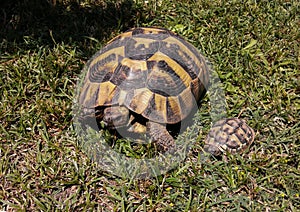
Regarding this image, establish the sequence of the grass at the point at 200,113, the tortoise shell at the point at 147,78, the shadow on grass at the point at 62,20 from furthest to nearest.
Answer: the shadow on grass at the point at 62,20 < the tortoise shell at the point at 147,78 < the grass at the point at 200,113

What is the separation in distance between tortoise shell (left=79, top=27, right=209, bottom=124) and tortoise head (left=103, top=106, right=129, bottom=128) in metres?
0.05

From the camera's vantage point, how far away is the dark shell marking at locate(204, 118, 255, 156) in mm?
3127

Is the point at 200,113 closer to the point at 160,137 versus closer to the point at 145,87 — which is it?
the point at 160,137

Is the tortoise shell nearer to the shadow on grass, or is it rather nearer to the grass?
the grass

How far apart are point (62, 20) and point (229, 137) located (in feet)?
7.21

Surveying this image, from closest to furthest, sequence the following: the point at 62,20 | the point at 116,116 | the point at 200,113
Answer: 1. the point at 116,116
2. the point at 200,113
3. the point at 62,20

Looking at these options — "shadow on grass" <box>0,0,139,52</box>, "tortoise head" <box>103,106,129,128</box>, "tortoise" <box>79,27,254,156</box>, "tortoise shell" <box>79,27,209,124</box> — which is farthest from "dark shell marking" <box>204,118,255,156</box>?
"shadow on grass" <box>0,0,139,52</box>

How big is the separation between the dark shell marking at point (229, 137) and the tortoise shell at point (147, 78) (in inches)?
10.5

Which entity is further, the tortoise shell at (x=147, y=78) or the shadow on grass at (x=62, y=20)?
the shadow on grass at (x=62, y=20)

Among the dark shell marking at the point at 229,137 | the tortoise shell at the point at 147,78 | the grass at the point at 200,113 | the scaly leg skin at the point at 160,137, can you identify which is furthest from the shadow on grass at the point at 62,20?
the dark shell marking at the point at 229,137

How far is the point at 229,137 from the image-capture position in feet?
10.3

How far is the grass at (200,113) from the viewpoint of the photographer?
→ 2916mm

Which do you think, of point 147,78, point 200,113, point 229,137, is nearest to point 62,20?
point 147,78

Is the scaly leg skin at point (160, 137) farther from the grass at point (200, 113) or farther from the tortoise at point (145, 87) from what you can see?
the grass at point (200, 113)
